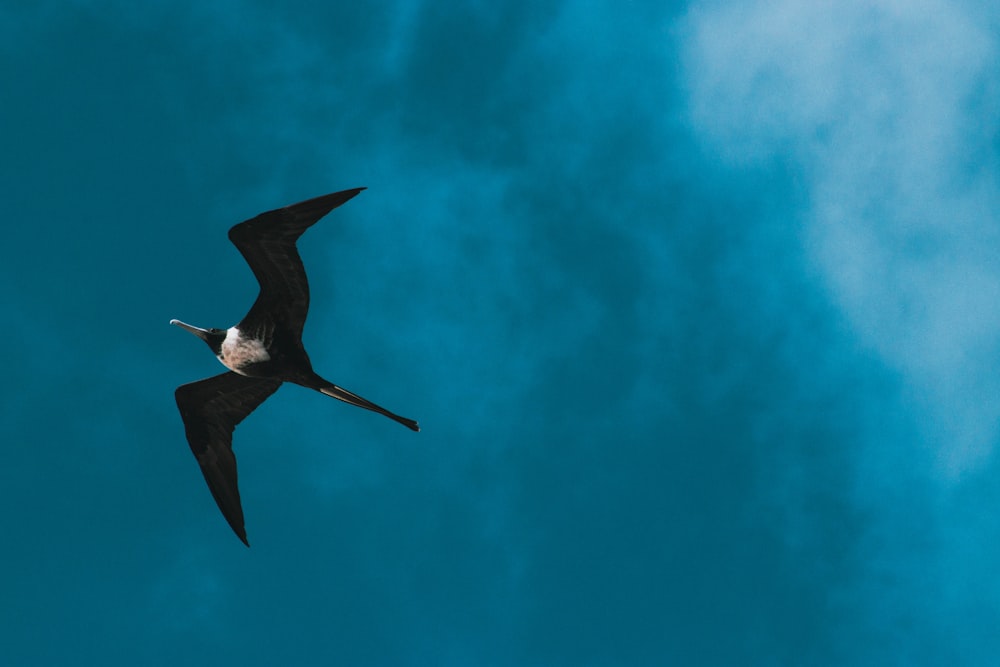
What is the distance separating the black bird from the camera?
15.4 m

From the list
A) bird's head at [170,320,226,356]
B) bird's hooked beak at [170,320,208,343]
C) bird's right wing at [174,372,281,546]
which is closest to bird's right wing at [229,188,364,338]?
bird's head at [170,320,226,356]

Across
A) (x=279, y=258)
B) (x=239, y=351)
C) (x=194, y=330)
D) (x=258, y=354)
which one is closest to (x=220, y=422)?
(x=194, y=330)

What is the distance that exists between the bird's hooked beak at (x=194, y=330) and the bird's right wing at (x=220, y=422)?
118 centimetres

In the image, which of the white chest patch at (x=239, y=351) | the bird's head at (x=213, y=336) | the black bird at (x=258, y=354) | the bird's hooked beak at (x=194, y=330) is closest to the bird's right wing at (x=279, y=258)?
the black bird at (x=258, y=354)

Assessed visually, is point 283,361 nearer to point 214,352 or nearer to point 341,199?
point 214,352

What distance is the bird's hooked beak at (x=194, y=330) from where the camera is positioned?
1692cm

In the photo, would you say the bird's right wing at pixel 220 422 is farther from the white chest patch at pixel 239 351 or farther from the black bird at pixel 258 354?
the white chest patch at pixel 239 351

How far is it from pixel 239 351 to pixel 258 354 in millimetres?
302

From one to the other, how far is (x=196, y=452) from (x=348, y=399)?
3239mm

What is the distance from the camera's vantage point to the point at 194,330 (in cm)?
1703

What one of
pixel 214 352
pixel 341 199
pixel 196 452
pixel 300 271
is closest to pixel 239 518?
pixel 196 452

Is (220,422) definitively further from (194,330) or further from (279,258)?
(279,258)

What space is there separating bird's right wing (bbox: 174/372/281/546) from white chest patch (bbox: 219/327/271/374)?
4.29ft

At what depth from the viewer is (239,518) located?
1805 cm
